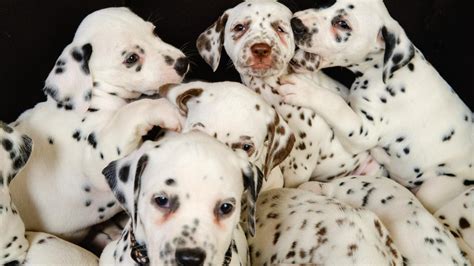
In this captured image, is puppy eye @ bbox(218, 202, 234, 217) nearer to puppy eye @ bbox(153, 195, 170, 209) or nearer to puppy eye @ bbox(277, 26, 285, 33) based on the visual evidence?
puppy eye @ bbox(153, 195, 170, 209)

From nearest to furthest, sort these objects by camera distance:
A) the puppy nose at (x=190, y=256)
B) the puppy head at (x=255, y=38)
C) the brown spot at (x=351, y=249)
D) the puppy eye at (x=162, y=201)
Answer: the puppy nose at (x=190, y=256), the puppy eye at (x=162, y=201), the brown spot at (x=351, y=249), the puppy head at (x=255, y=38)

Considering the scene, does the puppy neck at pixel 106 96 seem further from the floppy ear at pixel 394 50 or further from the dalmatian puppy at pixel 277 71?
the floppy ear at pixel 394 50

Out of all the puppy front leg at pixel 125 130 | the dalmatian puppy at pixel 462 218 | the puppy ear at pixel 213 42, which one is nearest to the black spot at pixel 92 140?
the puppy front leg at pixel 125 130

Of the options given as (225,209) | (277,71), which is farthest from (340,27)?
(225,209)

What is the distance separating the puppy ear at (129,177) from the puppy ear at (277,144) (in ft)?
2.78

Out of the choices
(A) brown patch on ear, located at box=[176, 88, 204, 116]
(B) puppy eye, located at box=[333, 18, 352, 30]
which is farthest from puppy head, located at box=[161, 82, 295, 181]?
(B) puppy eye, located at box=[333, 18, 352, 30]

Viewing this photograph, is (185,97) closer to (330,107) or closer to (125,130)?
(125,130)

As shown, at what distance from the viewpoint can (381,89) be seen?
13.7ft

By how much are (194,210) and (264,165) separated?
100 centimetres

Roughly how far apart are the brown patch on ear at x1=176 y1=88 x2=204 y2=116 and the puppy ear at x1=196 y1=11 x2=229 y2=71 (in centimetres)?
68

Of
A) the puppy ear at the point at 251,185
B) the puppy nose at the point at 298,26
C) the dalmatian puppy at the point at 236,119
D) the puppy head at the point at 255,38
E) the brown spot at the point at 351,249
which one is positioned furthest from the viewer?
the puppy nose at the point at 298,26

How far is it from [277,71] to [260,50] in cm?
17

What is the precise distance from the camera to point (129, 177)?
9.23 feet

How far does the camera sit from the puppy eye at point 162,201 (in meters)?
2.64
